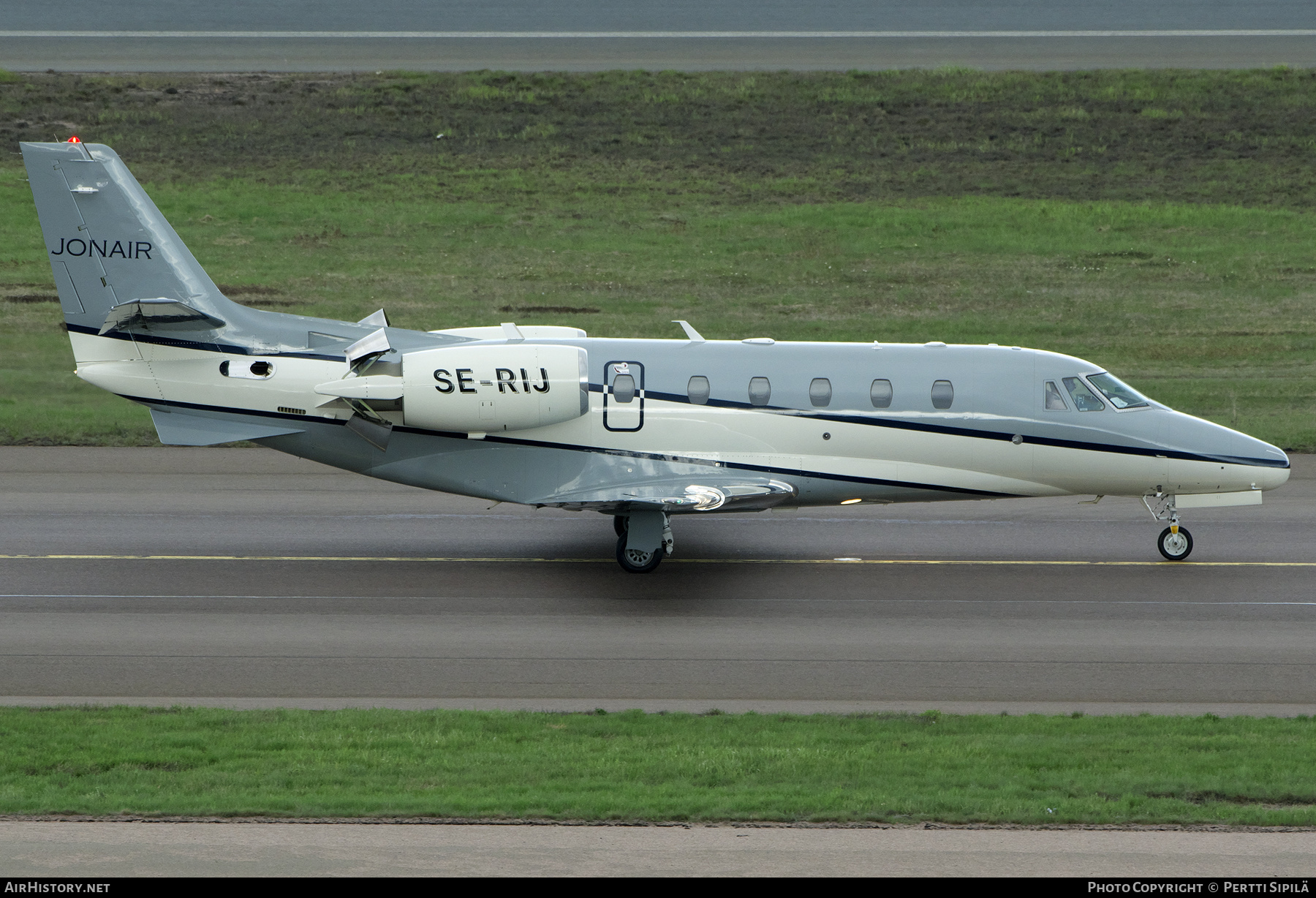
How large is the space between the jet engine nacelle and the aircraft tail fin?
3.11 m

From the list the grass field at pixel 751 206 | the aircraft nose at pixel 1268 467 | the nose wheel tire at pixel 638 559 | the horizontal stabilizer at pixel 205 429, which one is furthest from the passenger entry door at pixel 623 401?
the grass field at pixel 751 206

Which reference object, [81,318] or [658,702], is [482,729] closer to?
[658,702]

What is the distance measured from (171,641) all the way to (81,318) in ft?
18.3

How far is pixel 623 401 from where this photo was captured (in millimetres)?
20578

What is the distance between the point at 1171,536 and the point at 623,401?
8468mm

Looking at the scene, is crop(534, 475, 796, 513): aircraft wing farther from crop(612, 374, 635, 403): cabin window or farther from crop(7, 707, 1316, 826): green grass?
crop(7, 707, 1316, 826): green grass

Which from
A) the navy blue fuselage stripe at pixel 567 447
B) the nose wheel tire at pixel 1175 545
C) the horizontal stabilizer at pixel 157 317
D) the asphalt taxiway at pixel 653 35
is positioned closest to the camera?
the horizontal stabilizer at pixel 157 317

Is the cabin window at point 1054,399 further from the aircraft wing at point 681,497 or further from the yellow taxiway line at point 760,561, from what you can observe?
the aircraft wing at point 681,497

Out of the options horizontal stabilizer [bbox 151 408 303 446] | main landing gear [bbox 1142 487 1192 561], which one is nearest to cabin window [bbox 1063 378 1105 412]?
main landing gear [bbox 1142 487 1192 561]

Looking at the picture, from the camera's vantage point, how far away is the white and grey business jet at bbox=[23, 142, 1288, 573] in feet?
66.2

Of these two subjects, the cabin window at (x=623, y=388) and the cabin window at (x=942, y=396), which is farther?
the cabin window at (x=942, y=396)

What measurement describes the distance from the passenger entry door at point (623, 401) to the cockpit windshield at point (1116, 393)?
6640mm

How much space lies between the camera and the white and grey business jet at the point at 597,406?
2019 centimetres

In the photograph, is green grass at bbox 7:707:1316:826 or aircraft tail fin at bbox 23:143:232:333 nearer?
green grass at bbox 7:707:1316:826
